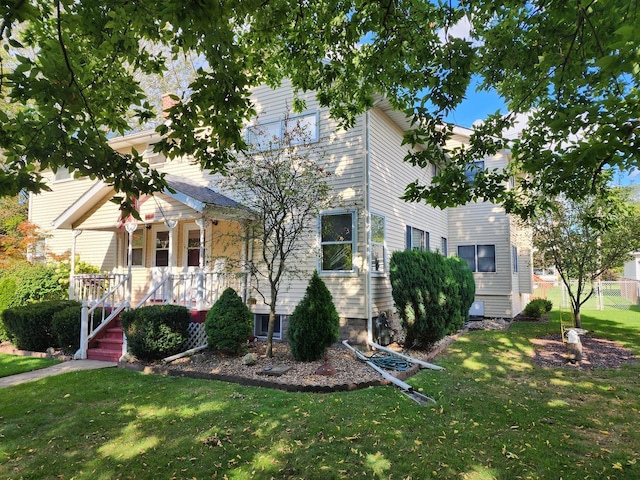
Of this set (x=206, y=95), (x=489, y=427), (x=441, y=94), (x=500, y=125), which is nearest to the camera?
(x=206, y=95)

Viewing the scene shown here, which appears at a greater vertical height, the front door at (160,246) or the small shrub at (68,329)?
the front door at (160,246)

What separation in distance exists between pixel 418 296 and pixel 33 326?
9.29 m

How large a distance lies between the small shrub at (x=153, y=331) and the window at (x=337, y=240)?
3.80 meters

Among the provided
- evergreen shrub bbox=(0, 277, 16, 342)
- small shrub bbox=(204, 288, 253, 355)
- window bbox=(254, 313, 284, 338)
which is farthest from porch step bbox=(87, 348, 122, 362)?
evergreen shrub bbox=(0, 277, 16, 342)

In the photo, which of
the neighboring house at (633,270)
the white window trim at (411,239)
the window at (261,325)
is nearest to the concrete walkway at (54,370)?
the window at (261,325)

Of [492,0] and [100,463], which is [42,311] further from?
[492,0]

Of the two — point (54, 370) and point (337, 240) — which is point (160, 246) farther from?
point (337, 240)

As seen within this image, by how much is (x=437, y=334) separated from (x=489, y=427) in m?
4.07

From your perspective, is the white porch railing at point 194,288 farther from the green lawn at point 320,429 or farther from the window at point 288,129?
the window at point 288,129

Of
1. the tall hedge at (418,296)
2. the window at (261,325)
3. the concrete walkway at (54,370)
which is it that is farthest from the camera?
the window at (261,325)

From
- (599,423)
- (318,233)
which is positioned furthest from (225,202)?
(599,423)

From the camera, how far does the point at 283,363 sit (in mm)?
7625

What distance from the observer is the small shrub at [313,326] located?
7.56 meters

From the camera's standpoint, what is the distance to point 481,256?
16.0m
